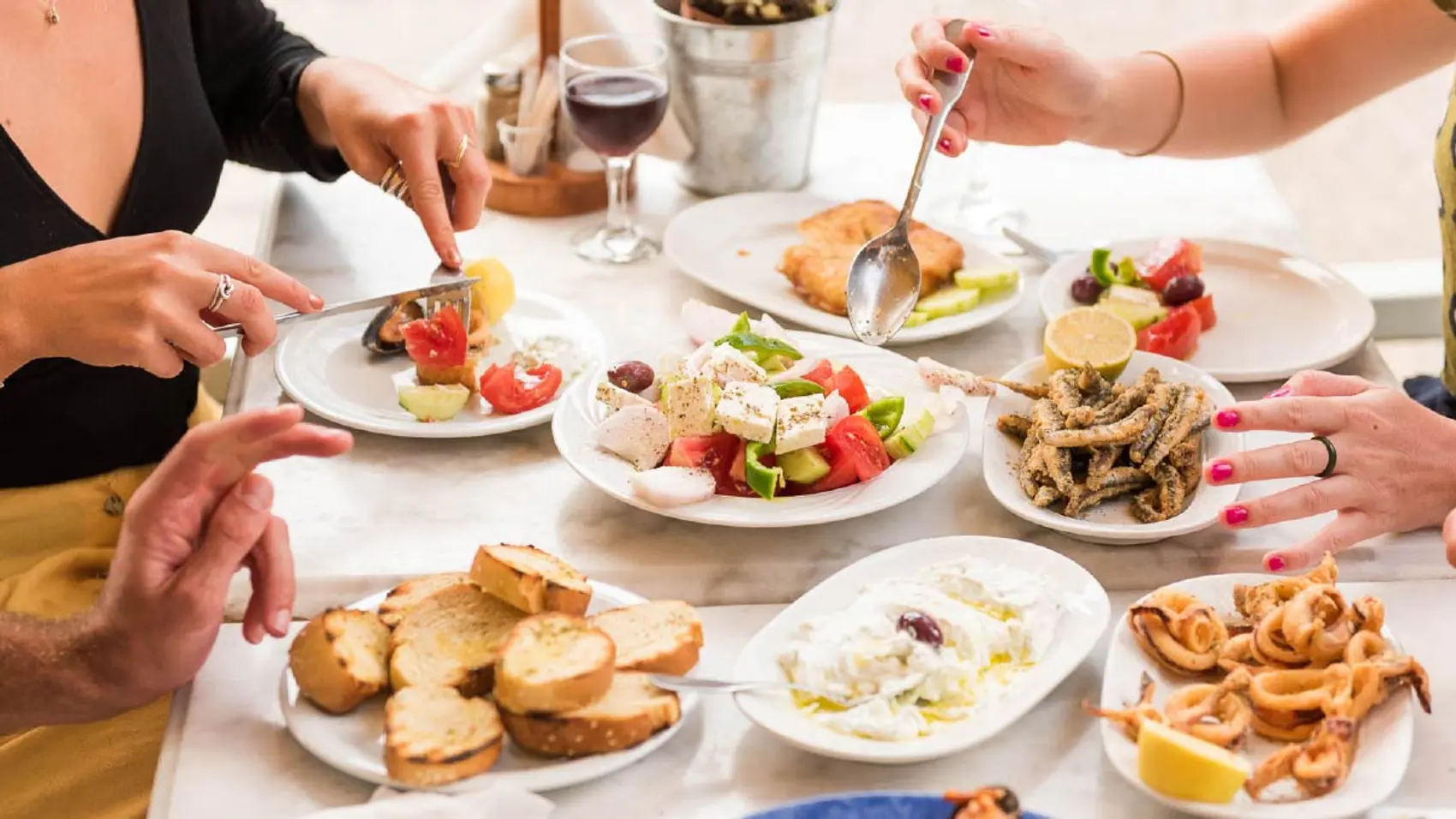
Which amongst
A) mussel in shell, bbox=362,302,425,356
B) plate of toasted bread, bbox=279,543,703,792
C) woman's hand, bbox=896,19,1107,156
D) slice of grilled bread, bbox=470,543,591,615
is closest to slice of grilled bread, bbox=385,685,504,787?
plate of toasted bread, bbox=279,543,703,792

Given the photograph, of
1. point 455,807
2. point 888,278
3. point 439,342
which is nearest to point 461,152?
point 439,342

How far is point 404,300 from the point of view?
1757 mm

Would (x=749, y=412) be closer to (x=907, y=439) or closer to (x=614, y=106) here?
(x=907, y=439)

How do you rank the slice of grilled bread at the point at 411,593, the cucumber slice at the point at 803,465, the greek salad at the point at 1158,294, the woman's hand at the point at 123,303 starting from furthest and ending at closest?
1. the greek salad at the point at 1158,294
2. the cucumber slice at the point at 803,465
3. the woman's hand at the point at 123,303
4. the slice of grilled bread at the point at 411,593

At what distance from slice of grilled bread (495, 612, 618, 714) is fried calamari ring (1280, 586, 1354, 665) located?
21.9 inches

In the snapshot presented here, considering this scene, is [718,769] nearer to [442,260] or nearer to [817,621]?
[817,621]

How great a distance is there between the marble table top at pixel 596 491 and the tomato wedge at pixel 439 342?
0.32ft

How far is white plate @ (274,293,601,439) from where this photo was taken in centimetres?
163

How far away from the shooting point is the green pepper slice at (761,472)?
1439 mm

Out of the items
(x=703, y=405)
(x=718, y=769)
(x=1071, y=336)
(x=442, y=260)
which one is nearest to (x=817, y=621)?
(x=718, y=769)

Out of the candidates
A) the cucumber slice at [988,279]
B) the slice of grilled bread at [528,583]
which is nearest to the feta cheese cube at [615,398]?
the slice of grilled bread at [528,583]

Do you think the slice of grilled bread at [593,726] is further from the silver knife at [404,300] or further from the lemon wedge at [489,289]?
the lemon wedge at [489,289]

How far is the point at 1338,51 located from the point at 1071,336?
0.69m

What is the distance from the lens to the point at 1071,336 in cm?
168
